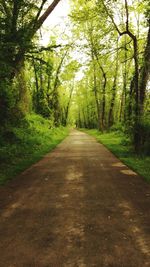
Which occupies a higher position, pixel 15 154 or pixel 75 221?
pixel 15 154

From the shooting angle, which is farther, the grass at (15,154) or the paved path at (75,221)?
the grass at (15,154)

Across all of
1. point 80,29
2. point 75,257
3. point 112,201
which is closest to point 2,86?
point 112,201

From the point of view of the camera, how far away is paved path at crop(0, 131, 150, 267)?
14.4 ft

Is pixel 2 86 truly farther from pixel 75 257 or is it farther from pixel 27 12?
pixel 75 257

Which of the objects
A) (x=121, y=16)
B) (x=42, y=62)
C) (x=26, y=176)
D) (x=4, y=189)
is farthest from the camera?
(x=121, y=16)

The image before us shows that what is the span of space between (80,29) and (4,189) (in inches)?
1233

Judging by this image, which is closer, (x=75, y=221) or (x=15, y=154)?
(x=75, y=221)

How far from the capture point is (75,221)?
19.4 ft

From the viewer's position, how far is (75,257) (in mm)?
4383

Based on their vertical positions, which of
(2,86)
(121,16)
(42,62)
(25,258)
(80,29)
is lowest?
(25,258)

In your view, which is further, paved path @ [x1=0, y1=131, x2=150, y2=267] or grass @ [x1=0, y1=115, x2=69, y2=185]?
grass @ [x1=0, y1=115, x2=69, y2=185]

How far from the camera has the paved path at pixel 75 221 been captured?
14.4 feet

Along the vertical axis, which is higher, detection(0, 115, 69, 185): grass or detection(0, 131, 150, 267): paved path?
detection(0, 115, 69, 185): grass

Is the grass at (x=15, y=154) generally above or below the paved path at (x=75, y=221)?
above
